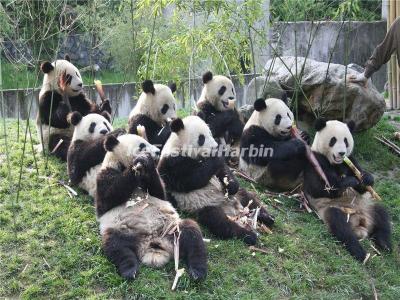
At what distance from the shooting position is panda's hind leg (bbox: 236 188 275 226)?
20.5ft

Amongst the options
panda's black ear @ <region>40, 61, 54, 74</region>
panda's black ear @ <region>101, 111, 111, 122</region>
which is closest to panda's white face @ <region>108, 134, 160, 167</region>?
panda's black ear @ <region>101, 111, 111, 122</region>

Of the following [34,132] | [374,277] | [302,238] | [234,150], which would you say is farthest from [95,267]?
[34,132]

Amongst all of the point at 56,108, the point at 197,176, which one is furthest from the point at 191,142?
the point at 56,108

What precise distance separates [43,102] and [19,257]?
2.82m

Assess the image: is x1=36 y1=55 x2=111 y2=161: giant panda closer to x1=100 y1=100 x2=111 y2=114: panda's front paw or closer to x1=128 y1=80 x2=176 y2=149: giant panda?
x1=100 y1=100 x2=111 y2=114: panda's front paw

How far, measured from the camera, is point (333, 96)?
8.34 meters

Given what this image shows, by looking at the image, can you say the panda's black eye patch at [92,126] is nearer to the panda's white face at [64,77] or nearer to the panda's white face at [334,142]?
the panda's white face at [64,77]

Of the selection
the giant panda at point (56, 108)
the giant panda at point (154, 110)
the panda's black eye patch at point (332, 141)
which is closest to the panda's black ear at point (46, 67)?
the giant panda at point (56, 108)

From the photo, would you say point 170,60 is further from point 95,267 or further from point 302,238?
point 95,267

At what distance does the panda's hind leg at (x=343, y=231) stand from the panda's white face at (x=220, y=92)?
2.35m

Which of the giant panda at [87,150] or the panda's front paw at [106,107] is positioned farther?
the panda's front paw at [106,107]

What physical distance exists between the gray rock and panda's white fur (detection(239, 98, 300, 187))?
1026 mm

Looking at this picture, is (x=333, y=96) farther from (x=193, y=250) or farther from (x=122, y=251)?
(x=122, y=251)

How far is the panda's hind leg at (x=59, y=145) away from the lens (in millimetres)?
7293
